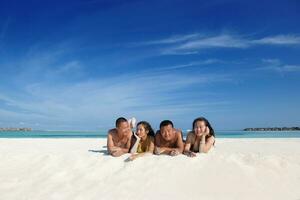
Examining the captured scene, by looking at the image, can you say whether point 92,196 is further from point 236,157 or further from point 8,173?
point 236,157

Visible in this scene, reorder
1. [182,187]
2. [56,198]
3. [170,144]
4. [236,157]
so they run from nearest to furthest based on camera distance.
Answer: [56,198], [182,187], [236,157], [170,144]

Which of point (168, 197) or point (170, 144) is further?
point (170, 144)

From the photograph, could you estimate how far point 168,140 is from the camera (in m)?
7.53

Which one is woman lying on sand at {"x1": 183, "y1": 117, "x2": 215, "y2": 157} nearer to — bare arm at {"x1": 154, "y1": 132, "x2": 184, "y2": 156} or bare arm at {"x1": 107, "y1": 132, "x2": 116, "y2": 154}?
bare arm at {"x1": 154, "y1": 132, "x2": 184, "y2": 156}

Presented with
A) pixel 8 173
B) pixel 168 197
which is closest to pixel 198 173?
pixel 168 197

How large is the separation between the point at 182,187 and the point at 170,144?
5.94ft

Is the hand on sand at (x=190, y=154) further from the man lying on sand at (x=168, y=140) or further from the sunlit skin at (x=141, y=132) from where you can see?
the sunlit skin at (x=141, y=132)

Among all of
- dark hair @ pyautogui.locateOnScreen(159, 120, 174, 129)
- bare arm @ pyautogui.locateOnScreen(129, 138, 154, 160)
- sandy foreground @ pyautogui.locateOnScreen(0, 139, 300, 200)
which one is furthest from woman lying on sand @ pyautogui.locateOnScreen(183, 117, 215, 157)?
bare arm @ pyautogui.locateOnScreen(129, 138, 154, 160)

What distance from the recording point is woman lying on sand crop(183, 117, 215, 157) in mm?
7277

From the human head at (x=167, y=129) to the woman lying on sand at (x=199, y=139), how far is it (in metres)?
0.37

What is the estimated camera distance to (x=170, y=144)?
7590 mm

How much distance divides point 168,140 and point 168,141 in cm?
4

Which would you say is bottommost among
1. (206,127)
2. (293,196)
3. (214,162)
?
(293,196)

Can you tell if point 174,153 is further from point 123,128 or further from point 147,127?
point 123,128
